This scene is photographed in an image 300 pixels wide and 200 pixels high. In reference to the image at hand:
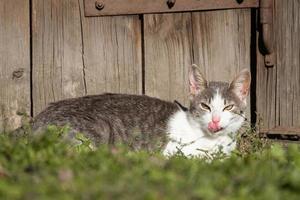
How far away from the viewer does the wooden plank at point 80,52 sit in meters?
6.59

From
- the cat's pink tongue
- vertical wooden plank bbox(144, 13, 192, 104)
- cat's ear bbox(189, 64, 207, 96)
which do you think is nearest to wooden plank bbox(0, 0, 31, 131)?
vertical wooden plank bbox(144, 13, 192, 104)

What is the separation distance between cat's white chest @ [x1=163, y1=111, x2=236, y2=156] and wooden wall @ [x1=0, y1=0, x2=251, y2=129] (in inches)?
16.9

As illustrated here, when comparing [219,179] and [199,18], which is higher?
[199,18]

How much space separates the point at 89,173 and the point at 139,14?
349 centimetres

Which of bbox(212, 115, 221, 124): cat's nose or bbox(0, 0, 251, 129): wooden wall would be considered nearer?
bbox(212, 115, 221, 124): cat's nose

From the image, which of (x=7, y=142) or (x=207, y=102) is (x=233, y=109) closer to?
(x=207, y=102)

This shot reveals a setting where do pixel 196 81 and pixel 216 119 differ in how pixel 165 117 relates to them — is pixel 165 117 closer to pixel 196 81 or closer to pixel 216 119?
pixel 196 81

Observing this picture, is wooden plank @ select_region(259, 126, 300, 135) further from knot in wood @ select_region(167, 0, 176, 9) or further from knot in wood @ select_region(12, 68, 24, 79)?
knot in wood @ select_region(12, 68, 24, 79)

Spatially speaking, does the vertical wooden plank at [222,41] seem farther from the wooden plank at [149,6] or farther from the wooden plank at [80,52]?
the wooden plank at [80,52]

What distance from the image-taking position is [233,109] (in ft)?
20.3

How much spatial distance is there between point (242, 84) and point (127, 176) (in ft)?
10.3

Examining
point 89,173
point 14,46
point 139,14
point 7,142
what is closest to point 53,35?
point 14,46

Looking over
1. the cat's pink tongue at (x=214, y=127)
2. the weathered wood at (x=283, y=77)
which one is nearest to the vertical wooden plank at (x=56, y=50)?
the cat's pink tongue at (x=214, y=127)

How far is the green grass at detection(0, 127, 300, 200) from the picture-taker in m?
2.89
